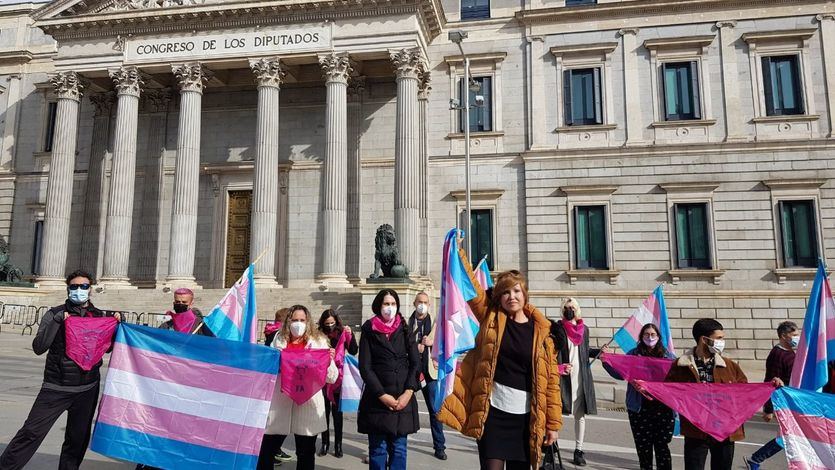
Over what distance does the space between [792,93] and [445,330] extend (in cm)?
2399

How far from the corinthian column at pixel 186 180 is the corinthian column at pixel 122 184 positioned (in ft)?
7.10

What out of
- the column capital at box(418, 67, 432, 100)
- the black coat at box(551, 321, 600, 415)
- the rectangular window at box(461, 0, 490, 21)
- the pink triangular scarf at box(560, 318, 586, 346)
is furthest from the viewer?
the rectangular window at box(461, 0, 490, 21)

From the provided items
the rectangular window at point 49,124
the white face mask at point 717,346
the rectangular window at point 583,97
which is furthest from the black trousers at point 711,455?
the rectangular window at point 49,124

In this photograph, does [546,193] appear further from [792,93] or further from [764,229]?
[792,93]

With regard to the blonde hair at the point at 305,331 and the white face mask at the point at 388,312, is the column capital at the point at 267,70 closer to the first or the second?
the blonde hair at the point at 305,331

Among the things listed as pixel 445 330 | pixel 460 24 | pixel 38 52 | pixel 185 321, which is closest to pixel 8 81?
pixel 38 52

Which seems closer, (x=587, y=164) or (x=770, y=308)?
(x=770, y=308)

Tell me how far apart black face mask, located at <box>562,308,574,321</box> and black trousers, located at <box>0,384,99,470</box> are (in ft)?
18.9

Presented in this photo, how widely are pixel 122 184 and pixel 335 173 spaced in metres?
9.67

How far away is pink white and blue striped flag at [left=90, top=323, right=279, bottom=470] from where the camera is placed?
5879 millimetres

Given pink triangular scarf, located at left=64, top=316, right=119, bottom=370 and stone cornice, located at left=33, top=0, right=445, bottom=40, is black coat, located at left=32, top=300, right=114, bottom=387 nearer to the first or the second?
pink triangular scarf, located at left=64, top=316, right=119, bottom=370

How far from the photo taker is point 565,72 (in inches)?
978

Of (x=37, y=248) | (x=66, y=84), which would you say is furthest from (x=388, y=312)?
(x=37, y=248)

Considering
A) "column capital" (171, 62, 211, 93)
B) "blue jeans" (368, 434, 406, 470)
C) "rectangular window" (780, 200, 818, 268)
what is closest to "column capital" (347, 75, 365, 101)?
"column capital" (171, 62, 211, 93)
